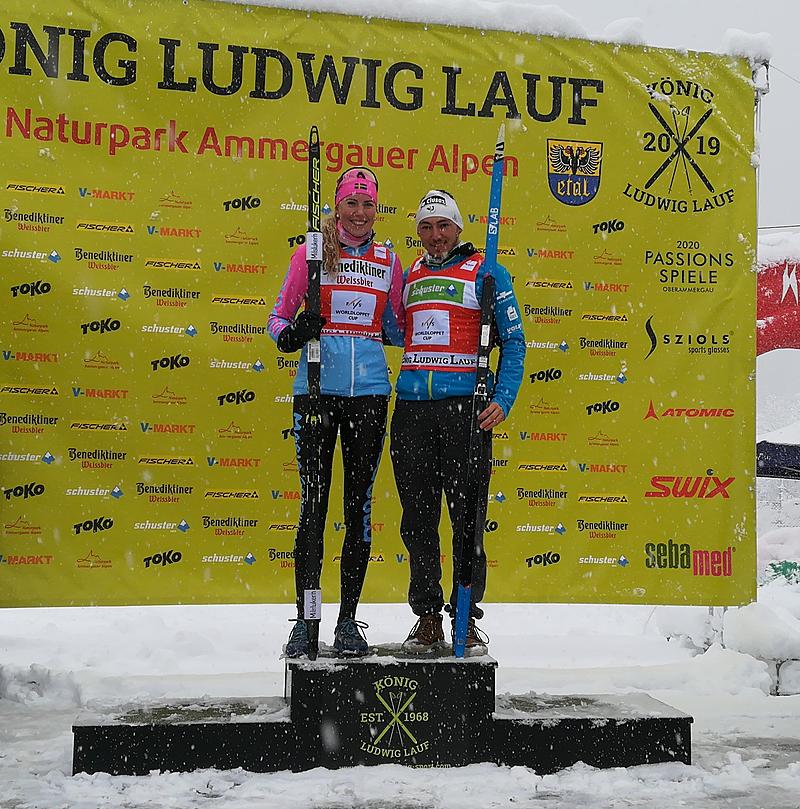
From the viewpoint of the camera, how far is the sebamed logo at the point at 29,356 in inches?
208

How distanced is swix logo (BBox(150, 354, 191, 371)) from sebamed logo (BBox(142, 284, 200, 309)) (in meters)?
0.28

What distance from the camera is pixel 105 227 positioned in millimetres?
5402

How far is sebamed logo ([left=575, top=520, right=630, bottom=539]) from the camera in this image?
580 centimetres

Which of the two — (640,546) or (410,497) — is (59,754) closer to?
(410,497)

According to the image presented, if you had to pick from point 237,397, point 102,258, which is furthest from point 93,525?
point 102,258

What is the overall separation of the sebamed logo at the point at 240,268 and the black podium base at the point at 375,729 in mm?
2452

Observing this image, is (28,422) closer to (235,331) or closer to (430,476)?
(235,331)

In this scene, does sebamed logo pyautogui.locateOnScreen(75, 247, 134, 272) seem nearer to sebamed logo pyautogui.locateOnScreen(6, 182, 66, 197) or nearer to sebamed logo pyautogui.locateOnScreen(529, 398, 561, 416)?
sebamed logo pyautogui.locateOnScreen(6, 182, 66, 197)

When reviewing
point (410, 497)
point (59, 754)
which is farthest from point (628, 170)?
point (59, 754)

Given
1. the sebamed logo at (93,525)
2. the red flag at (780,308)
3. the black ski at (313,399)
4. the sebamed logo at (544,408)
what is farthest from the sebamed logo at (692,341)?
the sebamed logo at (93,525)

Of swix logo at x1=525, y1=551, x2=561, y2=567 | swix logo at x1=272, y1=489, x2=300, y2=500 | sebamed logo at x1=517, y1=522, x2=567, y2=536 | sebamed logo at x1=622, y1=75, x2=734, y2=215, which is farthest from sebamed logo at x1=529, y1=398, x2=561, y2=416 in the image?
swix logo at x1=272, y1=489, x2=300, y2=500

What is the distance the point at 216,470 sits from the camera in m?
5.49

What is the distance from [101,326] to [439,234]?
2.27 m

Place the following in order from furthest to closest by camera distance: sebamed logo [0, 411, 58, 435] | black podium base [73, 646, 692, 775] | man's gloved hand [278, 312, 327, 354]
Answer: sebamed logo [0, 411, 58, 435], man's gloved hand [278, 312, 327, 354], black podium base [73, 646, 692, 775]
